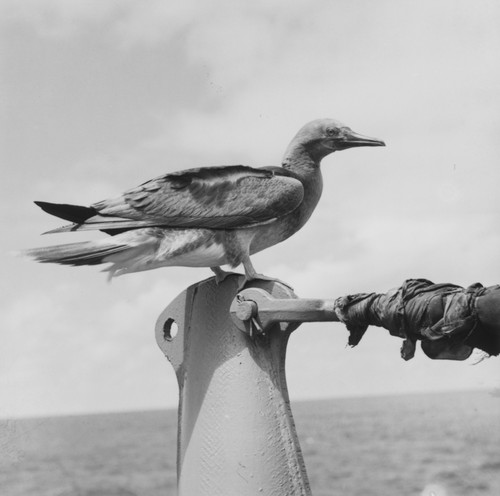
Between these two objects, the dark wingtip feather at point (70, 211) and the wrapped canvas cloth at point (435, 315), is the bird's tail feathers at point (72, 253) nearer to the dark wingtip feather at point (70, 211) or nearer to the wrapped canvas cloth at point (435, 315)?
the dark wingtip feather at point (70, 211)

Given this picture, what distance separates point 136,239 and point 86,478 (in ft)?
91.4

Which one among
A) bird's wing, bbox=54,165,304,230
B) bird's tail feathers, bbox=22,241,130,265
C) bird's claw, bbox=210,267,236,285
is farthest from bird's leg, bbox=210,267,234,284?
bird's tail feathers, bbox=22,241,130,265

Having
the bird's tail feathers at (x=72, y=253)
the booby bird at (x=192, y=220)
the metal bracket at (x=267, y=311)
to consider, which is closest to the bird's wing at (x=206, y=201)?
the booby bird at (x=192, y=220)

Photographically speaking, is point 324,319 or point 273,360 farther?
point 273,360

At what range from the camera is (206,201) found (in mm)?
2852

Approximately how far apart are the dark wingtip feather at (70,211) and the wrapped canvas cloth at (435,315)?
975 millimetres

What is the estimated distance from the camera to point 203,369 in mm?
2588

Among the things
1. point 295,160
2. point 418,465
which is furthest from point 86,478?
point 295,160

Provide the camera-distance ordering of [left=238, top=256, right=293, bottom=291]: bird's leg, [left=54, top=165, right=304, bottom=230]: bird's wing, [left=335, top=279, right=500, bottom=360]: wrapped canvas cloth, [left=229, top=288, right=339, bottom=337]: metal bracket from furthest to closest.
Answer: [left=54, top=165, right=304, bottom=230]: bird's wing
[left=238, top=256, right=293, bottom=291]: bird's leg
[left=229, top=288, right=339, bottom=337]: metal bracket
[left=335, top=279, right=500, bottom=360]: wrapped canvas cloth

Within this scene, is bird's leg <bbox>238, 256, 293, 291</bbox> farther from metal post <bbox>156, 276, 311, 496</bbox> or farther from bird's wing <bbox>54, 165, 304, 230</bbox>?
bird's wing <bbox>54, 165, 304, 230</bbox>

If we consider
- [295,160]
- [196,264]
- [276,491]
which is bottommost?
[276,491]

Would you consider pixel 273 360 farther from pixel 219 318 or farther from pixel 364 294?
pixel 364 294

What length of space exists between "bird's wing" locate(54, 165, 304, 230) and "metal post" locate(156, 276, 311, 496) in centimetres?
24

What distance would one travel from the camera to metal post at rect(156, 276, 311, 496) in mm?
2396
